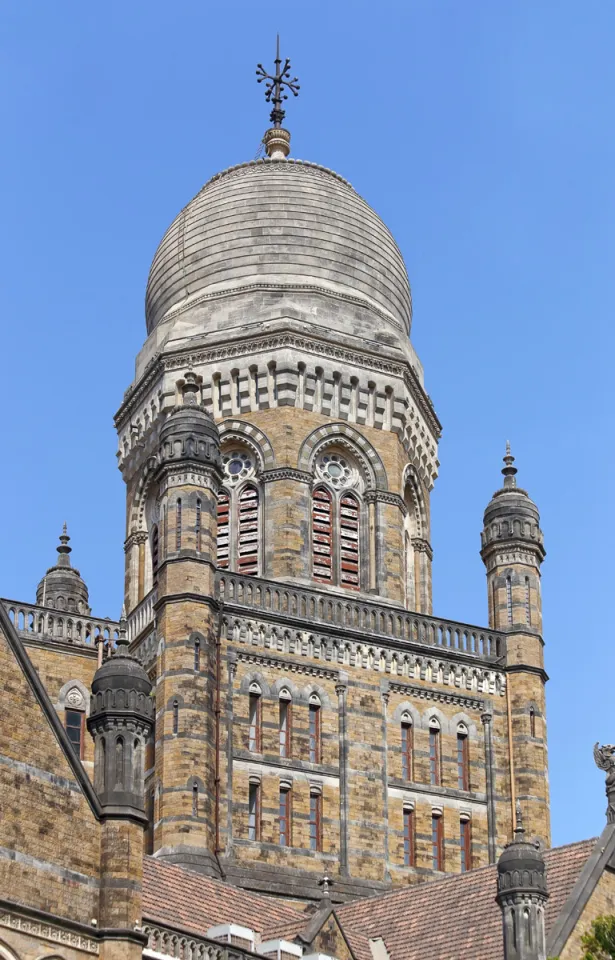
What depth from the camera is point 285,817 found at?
61.1m

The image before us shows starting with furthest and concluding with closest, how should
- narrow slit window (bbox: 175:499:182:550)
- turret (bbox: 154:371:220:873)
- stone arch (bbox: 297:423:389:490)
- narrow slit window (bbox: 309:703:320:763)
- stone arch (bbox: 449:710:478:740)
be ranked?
stone arch (bbox: 297:423:389:490) → stone arch (bbox: 449:710:478:740) → narrow slit window (bbox: 175:499:182:550) → narrow slit window (bbox: 309:703:320:763) → turret (bbox: 154:371:220:873)

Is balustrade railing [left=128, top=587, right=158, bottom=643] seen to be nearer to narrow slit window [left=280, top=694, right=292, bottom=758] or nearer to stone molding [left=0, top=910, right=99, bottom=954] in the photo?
narrow slit window [left=280, top=694, right=292, bottom=758]

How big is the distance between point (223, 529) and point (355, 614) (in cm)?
483

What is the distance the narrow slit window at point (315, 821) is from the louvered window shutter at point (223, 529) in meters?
7.97

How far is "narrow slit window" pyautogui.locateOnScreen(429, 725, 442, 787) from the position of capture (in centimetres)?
6378

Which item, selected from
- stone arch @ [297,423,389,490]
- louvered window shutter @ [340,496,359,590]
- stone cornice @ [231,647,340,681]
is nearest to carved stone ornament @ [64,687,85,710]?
stone cornice @ [231,647,340,681]

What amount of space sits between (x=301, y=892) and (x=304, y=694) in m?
5.49

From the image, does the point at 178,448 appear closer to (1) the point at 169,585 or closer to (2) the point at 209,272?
(1) the point at 169,585

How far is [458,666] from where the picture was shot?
65.7 m

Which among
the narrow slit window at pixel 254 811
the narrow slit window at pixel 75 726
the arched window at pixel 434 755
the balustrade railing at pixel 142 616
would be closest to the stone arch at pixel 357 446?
the balustrade railing at pixel 142 616

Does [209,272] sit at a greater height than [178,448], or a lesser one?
greater

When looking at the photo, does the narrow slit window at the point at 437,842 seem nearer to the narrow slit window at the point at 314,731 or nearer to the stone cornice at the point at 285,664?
the narrow slit window at the point at 314,731

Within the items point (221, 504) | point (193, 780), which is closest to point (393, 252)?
point (221, 504)

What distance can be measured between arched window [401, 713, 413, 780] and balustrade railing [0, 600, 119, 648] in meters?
7.89
